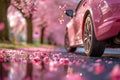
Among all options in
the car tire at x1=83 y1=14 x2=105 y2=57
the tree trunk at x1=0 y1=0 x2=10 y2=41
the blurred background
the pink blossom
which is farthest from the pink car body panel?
the tree trunk at x1=0 y1=0 x2=10 y2=41

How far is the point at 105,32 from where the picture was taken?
7.33 m

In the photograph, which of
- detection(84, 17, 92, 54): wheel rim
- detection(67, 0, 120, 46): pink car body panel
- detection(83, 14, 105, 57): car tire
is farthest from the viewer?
detection(84, 17, 92, 54): wheel rim

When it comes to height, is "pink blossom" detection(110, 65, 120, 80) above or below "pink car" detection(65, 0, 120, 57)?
below

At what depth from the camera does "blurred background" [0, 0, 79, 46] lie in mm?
17859

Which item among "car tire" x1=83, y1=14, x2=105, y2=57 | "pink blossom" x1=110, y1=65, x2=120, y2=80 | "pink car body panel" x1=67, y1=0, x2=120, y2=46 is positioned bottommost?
"pink blossom" x1=110, y1=65, x2=120, y2=80

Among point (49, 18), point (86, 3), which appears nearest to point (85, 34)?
point (86, 3)

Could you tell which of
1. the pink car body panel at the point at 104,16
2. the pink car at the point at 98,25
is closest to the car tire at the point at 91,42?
the pink car at the point at 98,25

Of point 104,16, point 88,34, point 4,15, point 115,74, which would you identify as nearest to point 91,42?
point 88,34

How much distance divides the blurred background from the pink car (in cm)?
285

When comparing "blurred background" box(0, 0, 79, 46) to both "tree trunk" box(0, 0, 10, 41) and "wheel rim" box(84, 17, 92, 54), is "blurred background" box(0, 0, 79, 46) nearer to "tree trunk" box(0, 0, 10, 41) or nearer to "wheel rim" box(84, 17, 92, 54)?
"tree trunk" box(0, 0, 10, 41)

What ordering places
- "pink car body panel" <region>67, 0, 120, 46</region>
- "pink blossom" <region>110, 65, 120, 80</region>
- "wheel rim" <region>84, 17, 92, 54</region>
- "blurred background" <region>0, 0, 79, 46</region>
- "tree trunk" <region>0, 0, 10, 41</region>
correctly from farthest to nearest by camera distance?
"tree trunk" <region>0, 0, 10, 41</region>
"blurred background" <region>0, 0, 79, 46</region>
"wheel rim" <region>84, 17, 92, 54</region>
"pink car body panel" <region>67, 0, 120, 46</region>
"pink blossom" <region>110, 65, 120, 80</region>

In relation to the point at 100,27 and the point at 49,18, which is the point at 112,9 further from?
the point at 49,18

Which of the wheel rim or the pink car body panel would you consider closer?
the pink car body panel

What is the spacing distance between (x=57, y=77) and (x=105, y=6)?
252 cm
